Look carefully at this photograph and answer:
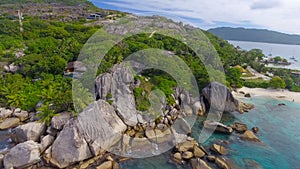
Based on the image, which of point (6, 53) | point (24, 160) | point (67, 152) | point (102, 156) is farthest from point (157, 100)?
point (6, 53)

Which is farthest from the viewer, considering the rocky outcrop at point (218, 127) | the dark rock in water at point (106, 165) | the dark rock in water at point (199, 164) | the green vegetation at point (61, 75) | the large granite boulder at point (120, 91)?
the rocky outcrop at point (218, 127)

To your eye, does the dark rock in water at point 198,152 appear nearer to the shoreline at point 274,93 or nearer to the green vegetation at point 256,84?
the shoreline at point 274,93

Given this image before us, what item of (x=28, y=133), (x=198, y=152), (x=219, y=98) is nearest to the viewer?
(x=28, y=133)

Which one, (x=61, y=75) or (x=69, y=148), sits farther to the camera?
(x=61, y=75)

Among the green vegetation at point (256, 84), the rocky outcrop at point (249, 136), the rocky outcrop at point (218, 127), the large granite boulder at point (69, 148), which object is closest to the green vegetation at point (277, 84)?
the green vegetation at point (256, 84)

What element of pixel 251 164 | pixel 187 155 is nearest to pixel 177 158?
pixel 187 155

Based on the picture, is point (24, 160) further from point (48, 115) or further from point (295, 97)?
point (295, 97)

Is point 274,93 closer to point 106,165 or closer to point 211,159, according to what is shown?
point 211,159
